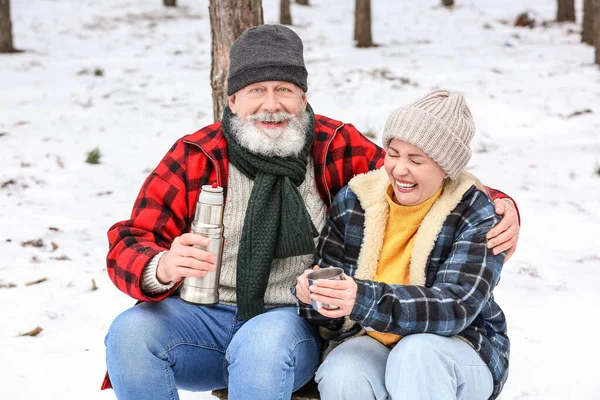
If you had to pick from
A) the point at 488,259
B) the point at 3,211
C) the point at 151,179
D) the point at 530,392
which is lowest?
the point at 530,392

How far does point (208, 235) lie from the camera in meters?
2.57

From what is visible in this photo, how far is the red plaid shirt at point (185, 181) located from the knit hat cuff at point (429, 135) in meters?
0.51

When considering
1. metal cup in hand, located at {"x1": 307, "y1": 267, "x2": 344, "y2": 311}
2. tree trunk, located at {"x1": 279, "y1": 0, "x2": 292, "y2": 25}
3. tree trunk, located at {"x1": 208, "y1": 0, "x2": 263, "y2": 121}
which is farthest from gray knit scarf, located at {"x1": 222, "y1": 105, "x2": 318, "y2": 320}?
tree trunk, located at {"x1": 279, "y1": 0, "x2": 292, "y2": 25}

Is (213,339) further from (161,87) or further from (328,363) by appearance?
(161,87)

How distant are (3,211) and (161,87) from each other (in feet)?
15.6

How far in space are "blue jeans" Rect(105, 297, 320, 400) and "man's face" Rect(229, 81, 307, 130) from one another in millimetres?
735

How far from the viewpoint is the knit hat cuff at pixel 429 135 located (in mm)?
2527

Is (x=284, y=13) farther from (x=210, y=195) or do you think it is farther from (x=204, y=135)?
(x=210, y=195)

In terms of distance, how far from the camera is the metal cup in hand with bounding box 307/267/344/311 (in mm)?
2424

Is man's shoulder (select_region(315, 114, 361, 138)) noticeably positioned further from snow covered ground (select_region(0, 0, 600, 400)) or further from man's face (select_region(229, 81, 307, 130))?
snow covered ground (select_region(0, 0, 600, 400))

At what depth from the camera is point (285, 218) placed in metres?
2.85

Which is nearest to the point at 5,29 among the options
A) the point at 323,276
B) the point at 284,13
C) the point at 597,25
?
the point at 284,13

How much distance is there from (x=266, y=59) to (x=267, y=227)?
25.8 inches


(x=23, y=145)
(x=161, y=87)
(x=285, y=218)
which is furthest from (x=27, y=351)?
(x=161, y=87)
